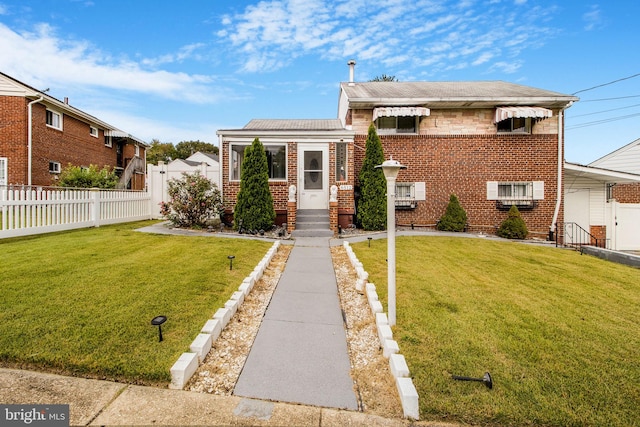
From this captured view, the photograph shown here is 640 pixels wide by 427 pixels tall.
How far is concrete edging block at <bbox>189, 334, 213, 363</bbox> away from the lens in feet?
10.1

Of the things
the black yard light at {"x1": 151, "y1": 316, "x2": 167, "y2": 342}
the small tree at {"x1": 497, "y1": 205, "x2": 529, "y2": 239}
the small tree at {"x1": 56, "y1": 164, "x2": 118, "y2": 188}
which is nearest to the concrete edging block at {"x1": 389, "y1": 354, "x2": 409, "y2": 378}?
the black yard light at {"x1": 151, "y1": 316, "x2": 167, "y2": 342}

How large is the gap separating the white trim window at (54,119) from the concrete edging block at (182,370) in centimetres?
1911

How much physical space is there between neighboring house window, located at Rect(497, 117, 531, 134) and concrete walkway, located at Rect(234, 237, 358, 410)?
36.3 ft

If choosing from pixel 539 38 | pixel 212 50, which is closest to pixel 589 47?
pixel 539 38

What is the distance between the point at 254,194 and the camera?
1005 centimetres

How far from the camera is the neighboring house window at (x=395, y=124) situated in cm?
1245

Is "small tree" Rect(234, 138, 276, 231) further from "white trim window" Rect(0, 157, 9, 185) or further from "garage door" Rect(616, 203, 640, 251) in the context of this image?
"garage door" Rect(616, 203, 640, 251)

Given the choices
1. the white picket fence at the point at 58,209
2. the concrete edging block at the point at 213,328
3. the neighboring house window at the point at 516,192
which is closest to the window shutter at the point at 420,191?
the neighboring house window at the point at 516,192

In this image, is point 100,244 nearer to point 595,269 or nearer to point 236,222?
point 236,222

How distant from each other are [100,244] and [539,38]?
57.9ft

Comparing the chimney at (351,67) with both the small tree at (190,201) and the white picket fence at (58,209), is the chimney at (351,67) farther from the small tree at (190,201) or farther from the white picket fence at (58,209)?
the white picket fence at (58,209)

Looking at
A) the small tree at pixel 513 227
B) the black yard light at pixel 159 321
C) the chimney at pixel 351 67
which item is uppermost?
the chimney at pixel 351 67

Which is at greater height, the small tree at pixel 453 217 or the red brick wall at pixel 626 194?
the red brick wall at pixel 626 194

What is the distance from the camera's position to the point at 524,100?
1197 centimetres
